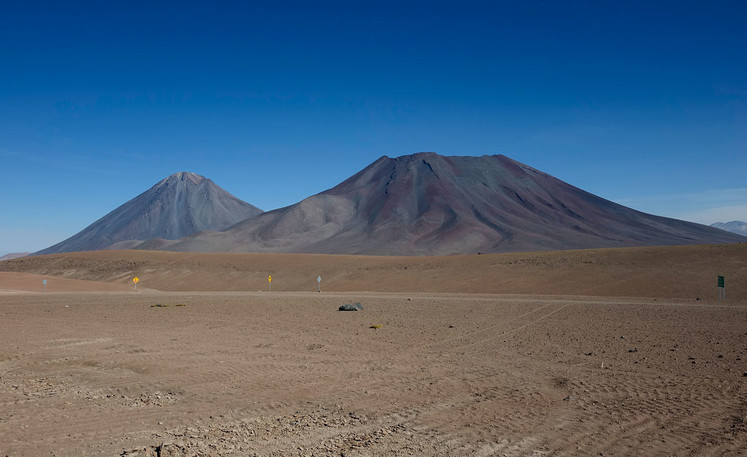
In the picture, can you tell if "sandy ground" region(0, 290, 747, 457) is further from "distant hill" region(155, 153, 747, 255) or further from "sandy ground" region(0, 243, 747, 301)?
"distant hill" region(155, 153, 747, 255)

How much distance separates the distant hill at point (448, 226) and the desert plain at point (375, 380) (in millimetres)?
116636

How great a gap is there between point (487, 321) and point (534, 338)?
13.7ft

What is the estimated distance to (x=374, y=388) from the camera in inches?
380

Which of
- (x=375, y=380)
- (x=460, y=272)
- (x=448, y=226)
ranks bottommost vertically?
(x=375, y=380)

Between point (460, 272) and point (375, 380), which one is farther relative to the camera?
point (460, 272)

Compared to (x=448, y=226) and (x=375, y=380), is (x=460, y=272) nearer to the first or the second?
(x=375, y=380)

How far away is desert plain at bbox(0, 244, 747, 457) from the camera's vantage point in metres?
6.93

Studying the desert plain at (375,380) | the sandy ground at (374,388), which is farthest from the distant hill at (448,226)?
the sandy ground at (374,388)

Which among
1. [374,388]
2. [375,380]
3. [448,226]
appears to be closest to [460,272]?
[375,380]

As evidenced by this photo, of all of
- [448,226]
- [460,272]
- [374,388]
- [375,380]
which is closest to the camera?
[374,388]

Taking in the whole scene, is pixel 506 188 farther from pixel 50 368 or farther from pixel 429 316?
pixel 50 368

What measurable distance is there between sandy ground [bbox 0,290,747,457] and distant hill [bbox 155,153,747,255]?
120552mm

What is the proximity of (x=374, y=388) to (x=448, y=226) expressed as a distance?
154180mm

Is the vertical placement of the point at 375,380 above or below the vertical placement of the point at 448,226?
below
